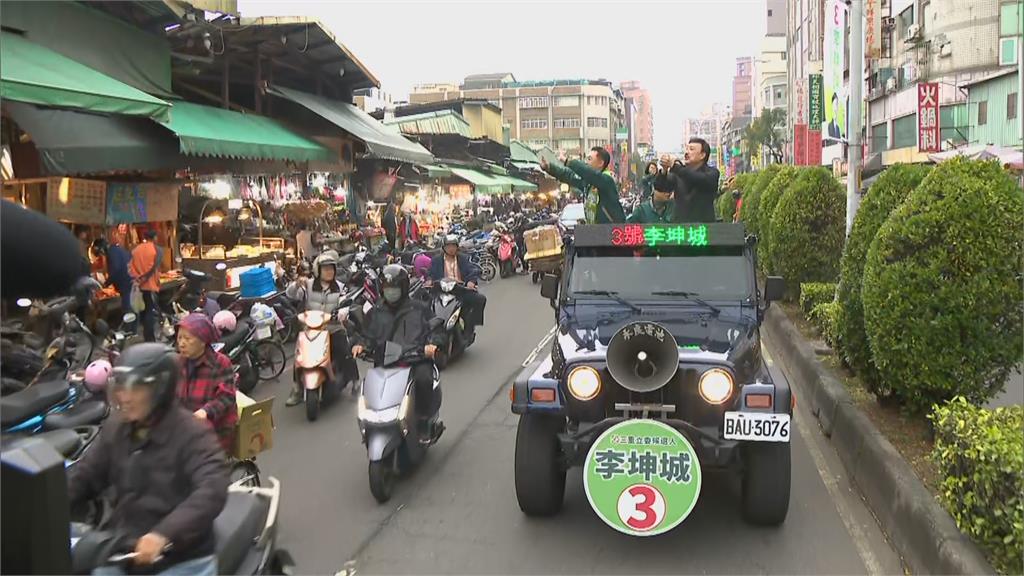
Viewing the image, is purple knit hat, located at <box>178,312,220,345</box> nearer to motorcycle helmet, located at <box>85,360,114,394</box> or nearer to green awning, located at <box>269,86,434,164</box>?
motorcycle helmet, located at <box>85,360,114,394</box>

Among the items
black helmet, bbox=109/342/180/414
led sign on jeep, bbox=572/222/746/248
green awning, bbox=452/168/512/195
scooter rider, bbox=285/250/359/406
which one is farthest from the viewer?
green awning, bbox=452/168/512/195

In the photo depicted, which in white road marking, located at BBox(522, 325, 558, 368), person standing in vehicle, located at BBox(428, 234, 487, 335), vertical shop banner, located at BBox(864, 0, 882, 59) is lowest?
white road marking, located at BBox(522, 325, 558, 368)

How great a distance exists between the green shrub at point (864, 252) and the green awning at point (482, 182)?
63.1ft

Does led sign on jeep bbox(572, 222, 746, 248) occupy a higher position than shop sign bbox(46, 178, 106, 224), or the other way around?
shop sign bbox(46, 178, 106, 224)

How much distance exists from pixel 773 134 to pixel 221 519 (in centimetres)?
6571

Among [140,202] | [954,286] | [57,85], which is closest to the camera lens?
[954,286]

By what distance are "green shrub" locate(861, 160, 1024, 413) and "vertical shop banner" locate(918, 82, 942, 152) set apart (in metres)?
26.2

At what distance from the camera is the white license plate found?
4.46m

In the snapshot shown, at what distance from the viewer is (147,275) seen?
432 inches

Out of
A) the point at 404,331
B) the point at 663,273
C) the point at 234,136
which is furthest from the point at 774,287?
the point at 234,136

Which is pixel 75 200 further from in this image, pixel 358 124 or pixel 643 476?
pixel 643 476

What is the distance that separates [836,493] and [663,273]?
6.67 ft

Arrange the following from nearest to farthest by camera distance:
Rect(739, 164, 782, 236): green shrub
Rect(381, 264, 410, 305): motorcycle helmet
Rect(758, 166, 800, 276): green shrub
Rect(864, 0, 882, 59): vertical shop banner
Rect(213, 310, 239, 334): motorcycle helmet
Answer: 1. Rect(381, 264, 410, 305): motorcycle helmet
2. Rect(213, 310, 239, 334): motorcycle helmet
3. Rect(758, 166, 800, 276): green shrub
4. Rect(739, 164, 782, 236): green shrub
5. Rect(864, 0, 882, 59): vertical shop banner

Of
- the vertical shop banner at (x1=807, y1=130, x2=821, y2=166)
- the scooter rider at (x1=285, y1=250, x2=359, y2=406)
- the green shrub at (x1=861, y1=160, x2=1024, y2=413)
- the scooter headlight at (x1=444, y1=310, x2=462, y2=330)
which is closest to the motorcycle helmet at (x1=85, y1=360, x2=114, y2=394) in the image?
the scooter rider at (x1=285, y1=250, x2=359, y2=406)
